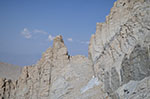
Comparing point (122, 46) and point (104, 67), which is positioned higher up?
point (122, 46)

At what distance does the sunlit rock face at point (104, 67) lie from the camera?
34.5ft

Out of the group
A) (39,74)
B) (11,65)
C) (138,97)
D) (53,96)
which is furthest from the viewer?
(11,65)

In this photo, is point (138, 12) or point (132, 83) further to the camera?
point (138, 12)

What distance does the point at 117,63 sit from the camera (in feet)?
43.2

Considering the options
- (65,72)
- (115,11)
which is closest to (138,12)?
(115,11)

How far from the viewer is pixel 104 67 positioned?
1487cm

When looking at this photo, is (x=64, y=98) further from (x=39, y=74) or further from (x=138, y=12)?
(x=138, y=12)

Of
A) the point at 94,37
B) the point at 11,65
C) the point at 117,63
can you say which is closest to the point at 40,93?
the point at 94,37

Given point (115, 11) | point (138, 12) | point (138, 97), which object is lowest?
point (138, 97)

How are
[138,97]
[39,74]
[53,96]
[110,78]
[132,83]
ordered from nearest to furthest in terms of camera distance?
[138,97] < [132,83] < [110,78] < [53,96] < [39,74]

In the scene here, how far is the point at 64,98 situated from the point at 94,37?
23.3 feet

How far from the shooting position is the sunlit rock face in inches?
414

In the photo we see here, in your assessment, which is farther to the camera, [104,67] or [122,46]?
[104,67]

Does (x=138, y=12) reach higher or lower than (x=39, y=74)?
higher
